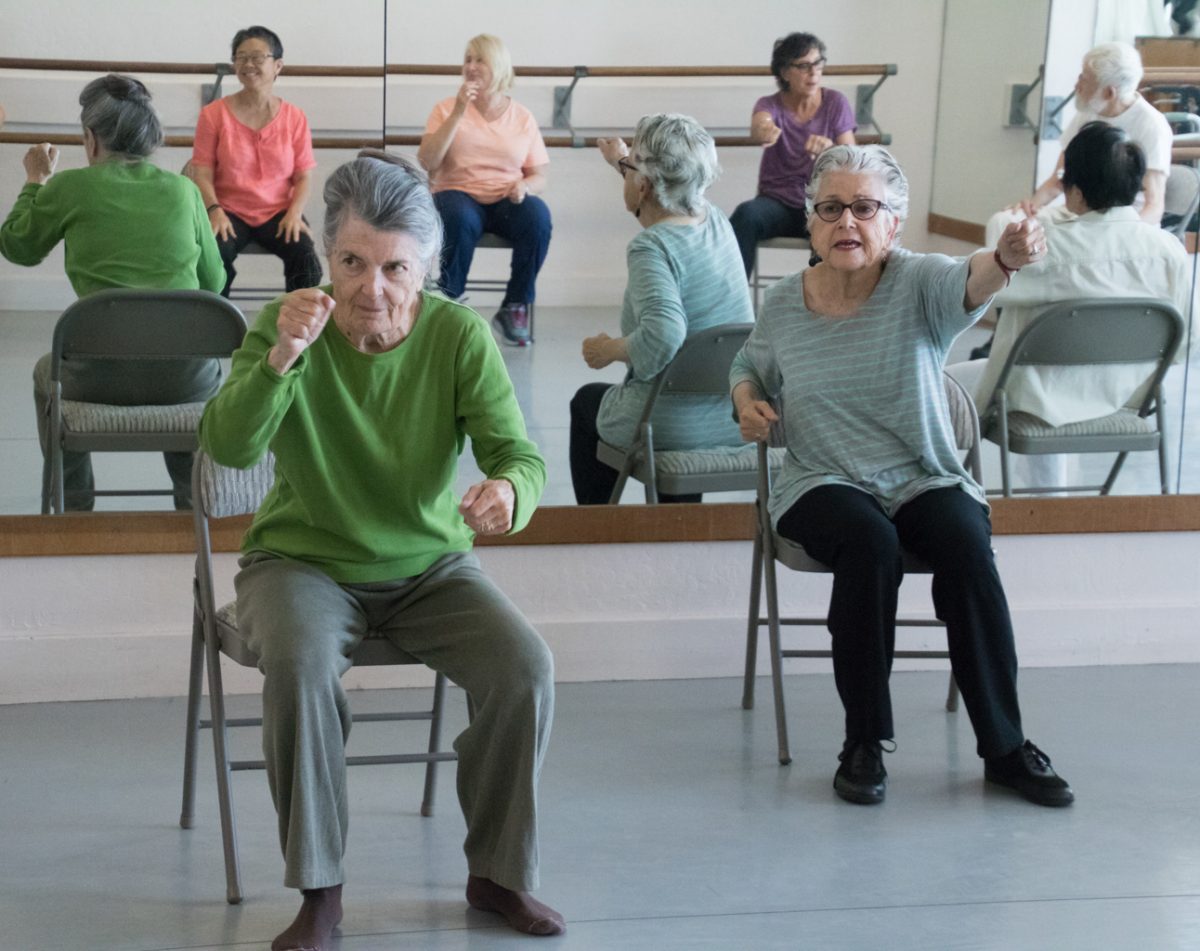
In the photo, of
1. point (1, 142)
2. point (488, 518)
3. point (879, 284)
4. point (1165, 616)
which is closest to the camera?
point (488, 518)

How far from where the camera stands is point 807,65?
11.2 ft

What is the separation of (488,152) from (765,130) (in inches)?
24.4

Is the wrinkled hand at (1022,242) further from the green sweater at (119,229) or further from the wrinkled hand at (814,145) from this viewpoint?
the green sweater at (119,229)

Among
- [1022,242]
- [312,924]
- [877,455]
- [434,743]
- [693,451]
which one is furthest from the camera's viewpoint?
[693,451]

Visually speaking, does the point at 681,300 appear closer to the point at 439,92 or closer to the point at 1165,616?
the point at 439,92

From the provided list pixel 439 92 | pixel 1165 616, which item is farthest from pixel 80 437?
pixel 1165 616

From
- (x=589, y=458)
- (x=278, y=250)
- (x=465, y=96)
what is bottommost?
(x=589, y=458)

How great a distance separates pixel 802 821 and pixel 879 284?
3.37 feet

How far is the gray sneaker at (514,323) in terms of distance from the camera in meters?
3.46

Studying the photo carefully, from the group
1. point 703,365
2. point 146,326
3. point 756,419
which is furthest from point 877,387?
point 146,326

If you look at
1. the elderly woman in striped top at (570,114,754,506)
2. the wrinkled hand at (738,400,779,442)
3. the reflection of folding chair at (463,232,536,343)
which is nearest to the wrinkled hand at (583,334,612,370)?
the elderly woman in striped top at (570,114,754,506)

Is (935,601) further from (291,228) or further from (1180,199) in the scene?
(291,228)

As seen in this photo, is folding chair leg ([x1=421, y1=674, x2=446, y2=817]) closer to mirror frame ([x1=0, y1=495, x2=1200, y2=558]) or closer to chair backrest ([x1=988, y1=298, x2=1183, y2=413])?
mirror frame ([x1=0, y1=495, x2=1200, y2=558])

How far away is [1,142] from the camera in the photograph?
3242 millimetres
